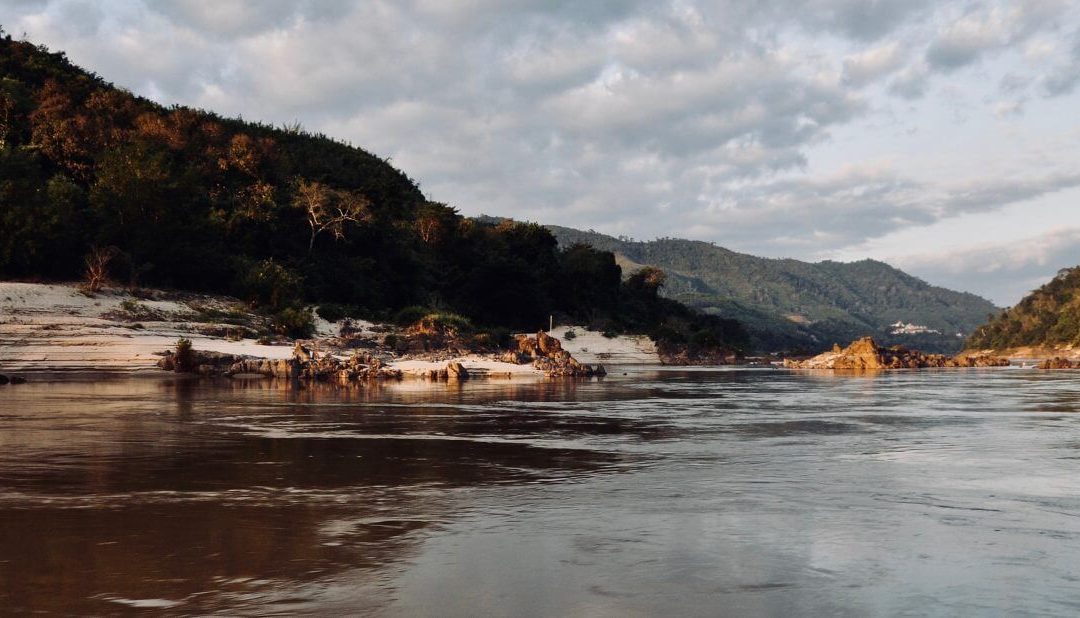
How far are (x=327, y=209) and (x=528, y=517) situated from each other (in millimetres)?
74374

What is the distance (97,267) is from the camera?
163ft

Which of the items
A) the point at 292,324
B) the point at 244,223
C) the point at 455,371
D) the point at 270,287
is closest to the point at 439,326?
the point at 270,287

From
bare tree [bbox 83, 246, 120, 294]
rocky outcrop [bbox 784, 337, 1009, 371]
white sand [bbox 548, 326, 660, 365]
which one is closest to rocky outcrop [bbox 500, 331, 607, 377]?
bare tree [bbox 83, 246, 120, 294]

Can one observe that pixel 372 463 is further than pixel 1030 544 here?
Yes

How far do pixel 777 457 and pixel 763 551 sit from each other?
7.41 m

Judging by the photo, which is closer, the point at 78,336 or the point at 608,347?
the point at 78,336

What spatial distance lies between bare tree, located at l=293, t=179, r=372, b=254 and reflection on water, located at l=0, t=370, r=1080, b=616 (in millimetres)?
59036

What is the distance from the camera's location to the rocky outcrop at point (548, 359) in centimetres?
5309

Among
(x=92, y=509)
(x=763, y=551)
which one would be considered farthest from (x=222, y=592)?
(x=763, y=551)

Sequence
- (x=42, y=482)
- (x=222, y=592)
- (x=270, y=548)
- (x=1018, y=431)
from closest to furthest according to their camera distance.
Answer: (x=222, y=592)
(x=270, y=548)
(x=42, y=482)
(x=1018, y=431)

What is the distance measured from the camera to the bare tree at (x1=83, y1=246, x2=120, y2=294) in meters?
48.6

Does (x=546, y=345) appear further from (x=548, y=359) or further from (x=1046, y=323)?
(x=1046, y=323)

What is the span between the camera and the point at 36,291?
4572 centimetres

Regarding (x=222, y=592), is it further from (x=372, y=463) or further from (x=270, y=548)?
(x=372, y=463)
